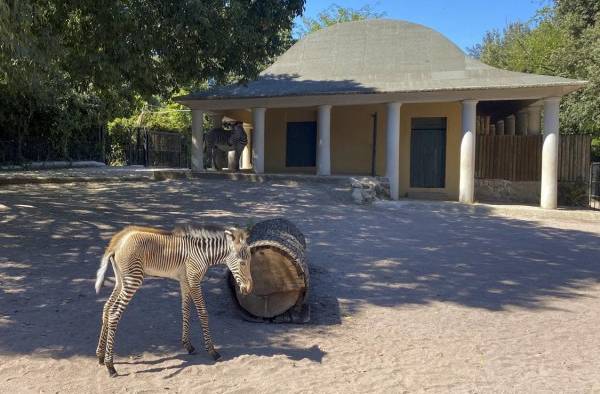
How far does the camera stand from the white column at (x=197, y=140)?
17.7 metres

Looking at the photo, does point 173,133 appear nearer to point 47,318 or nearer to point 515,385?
point 47,318

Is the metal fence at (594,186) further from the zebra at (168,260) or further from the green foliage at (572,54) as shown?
the zebra at (168,260)

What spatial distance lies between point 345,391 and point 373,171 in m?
14.2

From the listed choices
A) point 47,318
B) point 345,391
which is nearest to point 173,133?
point 47,318

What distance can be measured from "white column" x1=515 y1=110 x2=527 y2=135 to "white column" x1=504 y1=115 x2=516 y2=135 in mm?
751

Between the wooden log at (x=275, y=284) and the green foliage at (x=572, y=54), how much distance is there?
64.3ft

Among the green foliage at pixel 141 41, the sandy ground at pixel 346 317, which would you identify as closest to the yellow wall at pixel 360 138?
the sandy ground at pixel 346 317

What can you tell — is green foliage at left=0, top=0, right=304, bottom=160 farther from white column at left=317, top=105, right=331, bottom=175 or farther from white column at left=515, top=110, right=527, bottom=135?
A: white column at left=515, top=110, right=527, bottom=135

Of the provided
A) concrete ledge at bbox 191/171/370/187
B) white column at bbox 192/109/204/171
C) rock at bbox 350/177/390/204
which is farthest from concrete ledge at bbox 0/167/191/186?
rock at bbox 350/177/390/204

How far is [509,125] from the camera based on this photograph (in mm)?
20828

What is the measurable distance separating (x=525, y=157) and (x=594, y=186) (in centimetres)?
259

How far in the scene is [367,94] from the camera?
15398mm

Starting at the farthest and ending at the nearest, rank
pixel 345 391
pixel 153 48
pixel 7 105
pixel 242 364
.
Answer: pixel 7 105
pixel 153 48
pixel 242 364
pixel 345 391

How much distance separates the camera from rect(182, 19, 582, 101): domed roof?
49.6 ft
